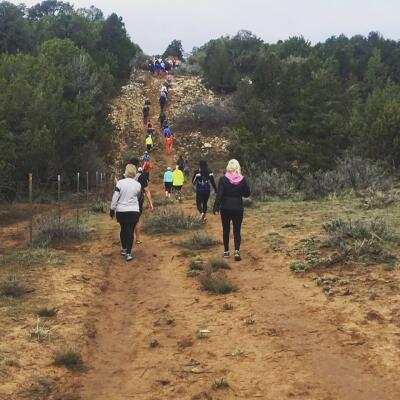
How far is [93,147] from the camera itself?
84.3 feet

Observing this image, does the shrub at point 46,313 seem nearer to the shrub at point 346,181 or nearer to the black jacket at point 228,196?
the black jacket at point 228,196

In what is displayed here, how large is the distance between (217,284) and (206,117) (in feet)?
106

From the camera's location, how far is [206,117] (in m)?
39.4

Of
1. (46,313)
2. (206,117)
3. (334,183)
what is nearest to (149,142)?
(206,117)

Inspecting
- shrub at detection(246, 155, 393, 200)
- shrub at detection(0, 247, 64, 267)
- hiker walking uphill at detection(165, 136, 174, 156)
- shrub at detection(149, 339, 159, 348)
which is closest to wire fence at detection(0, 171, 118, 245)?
shrub at detection(0, 247, 64, 267)

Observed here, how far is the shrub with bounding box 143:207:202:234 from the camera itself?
13148 millimetres

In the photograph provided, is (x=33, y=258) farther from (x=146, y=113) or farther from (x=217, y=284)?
(x=146, y=113)

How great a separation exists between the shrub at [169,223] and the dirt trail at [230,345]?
4.13 meters

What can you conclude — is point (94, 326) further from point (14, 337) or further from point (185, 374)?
point (185, 374)

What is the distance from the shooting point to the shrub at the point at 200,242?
35.9 feet

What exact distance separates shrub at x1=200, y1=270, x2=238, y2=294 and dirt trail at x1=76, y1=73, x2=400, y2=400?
0.45 ft

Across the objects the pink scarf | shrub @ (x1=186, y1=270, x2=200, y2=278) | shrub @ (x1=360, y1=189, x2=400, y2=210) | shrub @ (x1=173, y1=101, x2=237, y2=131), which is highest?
shrub @ (x1=173, y1=101, x2=237, y2=131)

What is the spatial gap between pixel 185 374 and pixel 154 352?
68cm

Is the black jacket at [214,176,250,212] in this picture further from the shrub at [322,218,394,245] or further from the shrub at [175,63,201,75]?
the shrub at [175,63,201,75]
